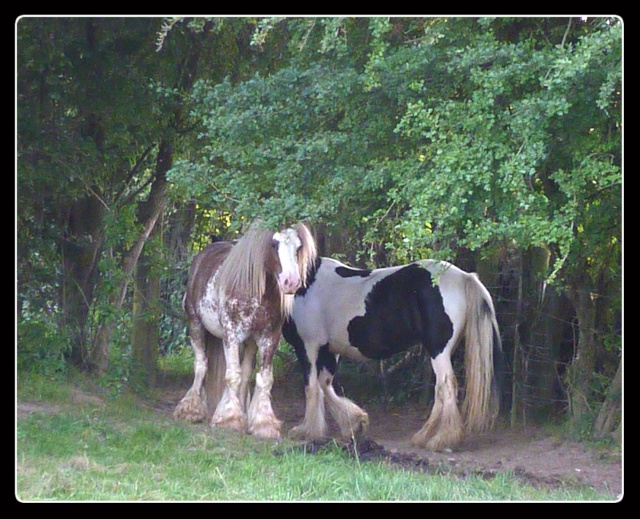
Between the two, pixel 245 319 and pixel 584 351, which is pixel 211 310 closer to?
pixel 245 319

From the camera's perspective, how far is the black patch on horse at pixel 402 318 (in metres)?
6.98

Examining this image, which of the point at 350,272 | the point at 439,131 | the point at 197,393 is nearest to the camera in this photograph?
the point at 439,131

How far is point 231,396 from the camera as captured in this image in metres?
Answer: 7.05

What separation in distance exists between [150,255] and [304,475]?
412 centimetres

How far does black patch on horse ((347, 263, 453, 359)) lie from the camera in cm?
698

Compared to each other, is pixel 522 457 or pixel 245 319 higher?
pixel 245 319

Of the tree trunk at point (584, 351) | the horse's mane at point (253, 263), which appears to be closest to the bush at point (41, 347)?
the horse's mane at point (253, 263)

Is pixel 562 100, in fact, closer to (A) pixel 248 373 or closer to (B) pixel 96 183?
(A) pixel 248 373

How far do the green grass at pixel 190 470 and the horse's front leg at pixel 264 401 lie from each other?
24 centimetres

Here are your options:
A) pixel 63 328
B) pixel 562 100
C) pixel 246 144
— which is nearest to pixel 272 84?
pixel 246 144

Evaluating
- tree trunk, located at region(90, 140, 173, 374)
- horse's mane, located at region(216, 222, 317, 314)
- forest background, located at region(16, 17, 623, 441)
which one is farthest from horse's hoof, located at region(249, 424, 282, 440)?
tree trunk, located at region(90, 140, 173, 374)

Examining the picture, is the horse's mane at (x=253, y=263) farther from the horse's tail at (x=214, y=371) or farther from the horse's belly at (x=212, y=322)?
the horse's tail at (x=214, y=371)

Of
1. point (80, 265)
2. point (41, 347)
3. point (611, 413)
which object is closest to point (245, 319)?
point (41, 347)

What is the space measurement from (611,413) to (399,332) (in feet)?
6.15
